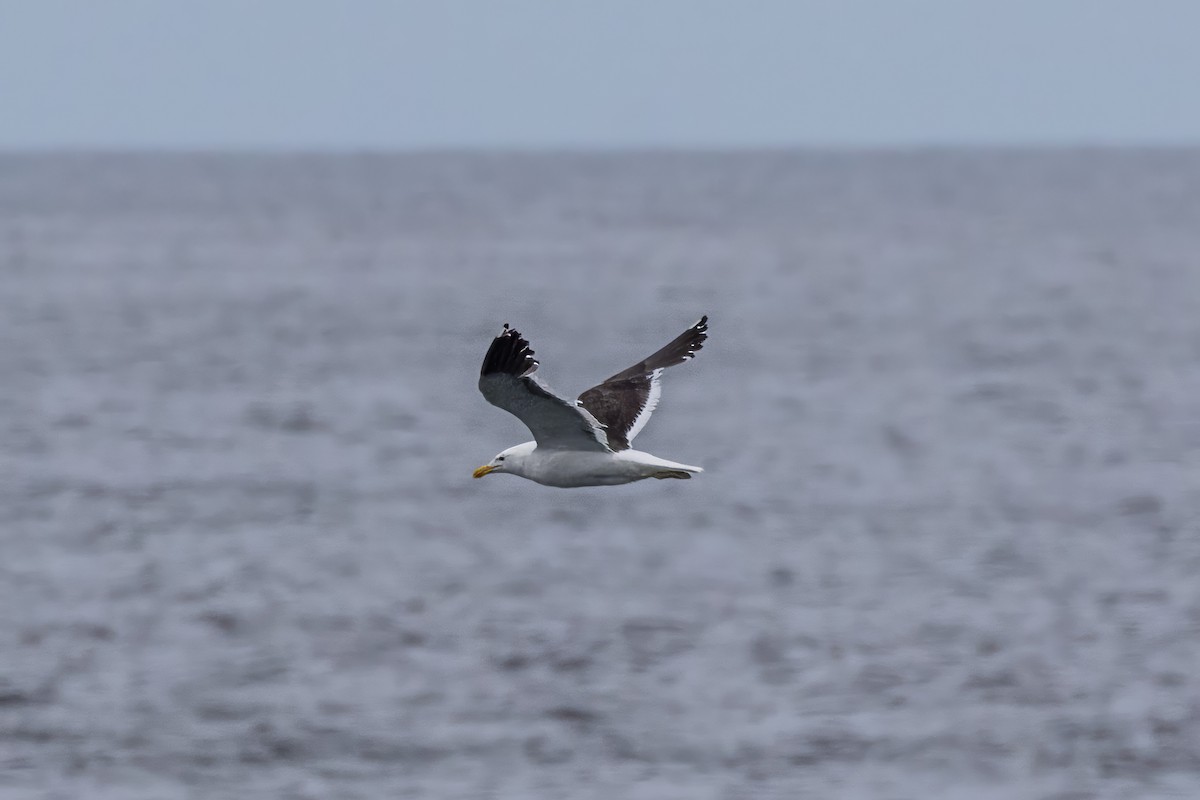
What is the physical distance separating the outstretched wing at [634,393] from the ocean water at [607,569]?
5.02 m

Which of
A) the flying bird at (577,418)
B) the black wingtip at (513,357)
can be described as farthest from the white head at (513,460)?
the black wingtip at (513,357)

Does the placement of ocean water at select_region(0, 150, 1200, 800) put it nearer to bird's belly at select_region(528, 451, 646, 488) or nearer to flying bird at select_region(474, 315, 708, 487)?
flying bird at select_region(474, 315, 708, 487)

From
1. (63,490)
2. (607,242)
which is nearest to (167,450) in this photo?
(63,490)

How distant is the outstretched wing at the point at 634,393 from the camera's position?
51.9ft

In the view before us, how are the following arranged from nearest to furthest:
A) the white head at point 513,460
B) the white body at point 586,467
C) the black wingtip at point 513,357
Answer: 1. the black wingtip at point 513,357
2. the white body at point 586,467
3. the white head at point 513,460

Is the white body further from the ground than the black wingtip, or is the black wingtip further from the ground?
the black wingtip

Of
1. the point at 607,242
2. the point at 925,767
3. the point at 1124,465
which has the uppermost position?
the point at 607,242

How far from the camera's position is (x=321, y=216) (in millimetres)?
161750

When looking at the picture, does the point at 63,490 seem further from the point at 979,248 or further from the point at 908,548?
the point at 979,248

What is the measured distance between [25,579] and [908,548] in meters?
12.0

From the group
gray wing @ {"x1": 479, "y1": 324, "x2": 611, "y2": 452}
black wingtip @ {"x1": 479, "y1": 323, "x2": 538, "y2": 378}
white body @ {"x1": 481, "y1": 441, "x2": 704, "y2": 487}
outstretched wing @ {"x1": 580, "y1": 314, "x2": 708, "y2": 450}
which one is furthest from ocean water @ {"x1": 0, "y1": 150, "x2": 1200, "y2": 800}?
black wingtip @ {"x1": 479, "y1": 323, "x2": 538, "y2": 378}

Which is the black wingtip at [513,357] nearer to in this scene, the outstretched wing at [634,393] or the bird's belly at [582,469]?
the bird's belly at [582,469]

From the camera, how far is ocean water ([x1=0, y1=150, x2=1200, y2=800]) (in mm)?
20938

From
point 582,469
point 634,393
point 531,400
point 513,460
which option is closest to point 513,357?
point 531,400
